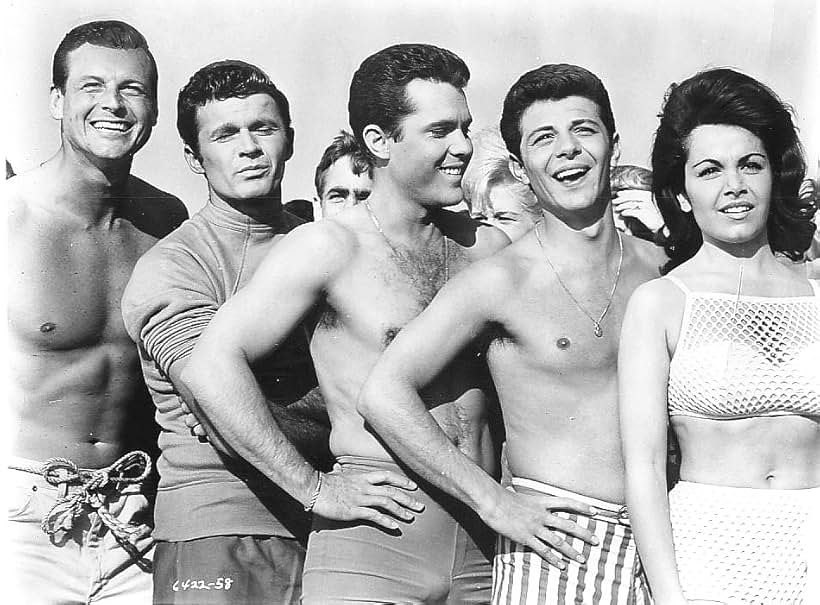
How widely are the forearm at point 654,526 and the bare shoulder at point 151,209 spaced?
1.75 m

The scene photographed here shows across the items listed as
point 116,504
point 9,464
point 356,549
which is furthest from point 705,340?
point 9,464

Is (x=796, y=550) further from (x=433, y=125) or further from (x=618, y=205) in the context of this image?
(x=433, y=125)

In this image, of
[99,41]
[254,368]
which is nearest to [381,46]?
[99,41]

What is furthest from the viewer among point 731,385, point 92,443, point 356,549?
point 92,443

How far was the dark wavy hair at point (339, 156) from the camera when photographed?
3.73 m

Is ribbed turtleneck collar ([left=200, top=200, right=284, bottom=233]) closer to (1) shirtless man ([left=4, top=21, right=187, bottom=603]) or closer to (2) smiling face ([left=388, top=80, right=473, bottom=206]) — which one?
(1) shirtless man ([left=4, top=21, right=187, bottom=603])

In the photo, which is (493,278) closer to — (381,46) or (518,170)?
(518,170)

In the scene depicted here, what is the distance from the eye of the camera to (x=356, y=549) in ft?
10.8

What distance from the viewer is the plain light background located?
12.2 feet

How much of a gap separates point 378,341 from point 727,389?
3.30ft

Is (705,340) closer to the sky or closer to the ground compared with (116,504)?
closer to the sky

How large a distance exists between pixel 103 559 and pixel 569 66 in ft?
7.35

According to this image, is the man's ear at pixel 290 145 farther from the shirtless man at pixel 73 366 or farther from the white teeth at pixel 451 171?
the white teeth at pixel 451 171

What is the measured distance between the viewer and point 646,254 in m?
3.46
